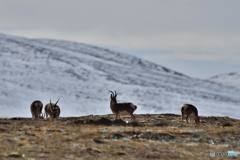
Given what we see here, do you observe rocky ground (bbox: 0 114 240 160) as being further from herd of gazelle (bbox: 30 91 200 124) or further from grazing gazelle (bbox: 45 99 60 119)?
grazing gazelle (bbox: 45 99 60 119)

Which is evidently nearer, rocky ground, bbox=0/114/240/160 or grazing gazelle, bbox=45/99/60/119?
rocky ground, bbox=0/114/240/160

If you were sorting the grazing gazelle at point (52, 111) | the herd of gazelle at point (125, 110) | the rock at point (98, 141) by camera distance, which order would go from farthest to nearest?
the grazing gazelle at point (52, 111), the herd of gazelle at point (125, 110), the rock at point (98, 141)

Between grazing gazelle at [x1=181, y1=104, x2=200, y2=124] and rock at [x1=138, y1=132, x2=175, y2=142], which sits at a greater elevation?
grazing gazelle at [x1=181, y1=104, x2=200, y2=124]

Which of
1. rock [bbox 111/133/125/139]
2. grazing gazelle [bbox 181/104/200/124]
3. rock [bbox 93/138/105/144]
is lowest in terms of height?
rock [bbox 93/138/105/144]

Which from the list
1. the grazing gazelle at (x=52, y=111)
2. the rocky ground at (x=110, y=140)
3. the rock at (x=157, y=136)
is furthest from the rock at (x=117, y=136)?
the grazing gazelle at (x=52, y=111)

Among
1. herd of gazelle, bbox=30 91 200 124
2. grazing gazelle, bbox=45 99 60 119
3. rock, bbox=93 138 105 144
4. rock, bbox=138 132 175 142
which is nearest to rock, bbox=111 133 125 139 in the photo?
rock, bbox=138 132 175 142

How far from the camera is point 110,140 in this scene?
113 feet

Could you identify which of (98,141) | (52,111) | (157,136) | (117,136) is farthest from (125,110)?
(98,141)

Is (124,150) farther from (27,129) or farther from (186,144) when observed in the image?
(27,129)

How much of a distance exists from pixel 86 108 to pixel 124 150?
16038cm

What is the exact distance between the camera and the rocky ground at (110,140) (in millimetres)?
29938

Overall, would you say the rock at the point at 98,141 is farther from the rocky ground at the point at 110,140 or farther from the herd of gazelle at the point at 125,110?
the herd of gazelle at the point at 125,110

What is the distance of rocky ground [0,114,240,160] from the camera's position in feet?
98.2

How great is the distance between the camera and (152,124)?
4459cm
